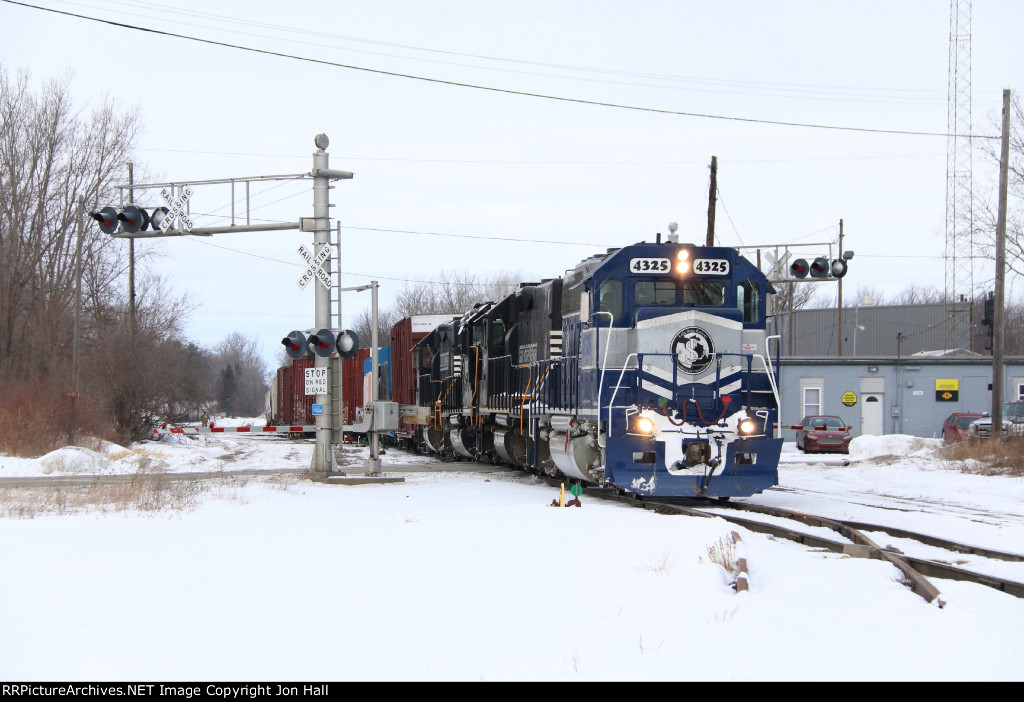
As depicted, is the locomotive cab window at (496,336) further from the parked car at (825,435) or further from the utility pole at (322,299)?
the parked car at (825,435)

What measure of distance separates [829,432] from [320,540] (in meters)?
26.9

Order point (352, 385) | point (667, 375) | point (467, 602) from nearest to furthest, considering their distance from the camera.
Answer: point (467, 602)
point (667, 375)
point (352, 385)

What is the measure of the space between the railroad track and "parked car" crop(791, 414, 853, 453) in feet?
65.6

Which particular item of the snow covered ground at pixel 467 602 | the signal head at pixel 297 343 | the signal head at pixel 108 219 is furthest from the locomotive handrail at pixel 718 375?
the signal head at pixel 108 219

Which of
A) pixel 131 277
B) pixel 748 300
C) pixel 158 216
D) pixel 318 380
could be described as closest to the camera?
pixel 748 300

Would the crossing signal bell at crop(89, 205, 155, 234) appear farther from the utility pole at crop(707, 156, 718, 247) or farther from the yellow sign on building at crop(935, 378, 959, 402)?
the yellow sign on building at crop(935, 378, 959, 402)

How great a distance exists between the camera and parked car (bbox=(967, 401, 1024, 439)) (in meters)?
25.3

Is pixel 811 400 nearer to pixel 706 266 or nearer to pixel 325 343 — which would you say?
pixel 325 343

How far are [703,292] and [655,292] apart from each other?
2.25 ft

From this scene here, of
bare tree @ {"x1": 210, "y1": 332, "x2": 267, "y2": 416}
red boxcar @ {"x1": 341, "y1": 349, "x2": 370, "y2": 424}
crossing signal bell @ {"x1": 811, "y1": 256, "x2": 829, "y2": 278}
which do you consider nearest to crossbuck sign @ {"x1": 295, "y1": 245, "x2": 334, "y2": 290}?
crossing signal bell @ {"x1": 811, "y1": 256, "x2": 829, "y2": 278}

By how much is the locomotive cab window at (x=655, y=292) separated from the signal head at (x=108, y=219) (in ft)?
38.4

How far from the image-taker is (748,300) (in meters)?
14.1

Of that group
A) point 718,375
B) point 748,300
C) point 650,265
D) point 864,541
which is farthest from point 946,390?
point 864,541

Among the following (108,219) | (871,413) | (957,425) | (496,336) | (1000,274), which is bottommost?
(957,425)
